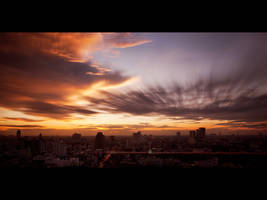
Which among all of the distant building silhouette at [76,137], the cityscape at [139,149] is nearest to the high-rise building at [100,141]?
the cityscape at [139,149]

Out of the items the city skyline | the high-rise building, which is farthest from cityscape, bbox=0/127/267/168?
the city skyline

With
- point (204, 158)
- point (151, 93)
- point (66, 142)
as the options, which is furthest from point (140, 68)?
→ point (66, 142)

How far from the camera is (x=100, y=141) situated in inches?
122

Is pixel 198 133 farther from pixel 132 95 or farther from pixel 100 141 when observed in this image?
pixel 100 141

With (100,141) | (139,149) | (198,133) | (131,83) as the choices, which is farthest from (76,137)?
(198,133)

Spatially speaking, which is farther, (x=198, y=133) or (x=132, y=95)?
(x=198, y=133)

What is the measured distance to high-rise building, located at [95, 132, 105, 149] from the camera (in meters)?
2.93

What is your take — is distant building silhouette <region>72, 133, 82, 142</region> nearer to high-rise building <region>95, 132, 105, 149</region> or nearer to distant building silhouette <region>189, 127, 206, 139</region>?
high-rise building <region>95, 132, 105, 149</region>

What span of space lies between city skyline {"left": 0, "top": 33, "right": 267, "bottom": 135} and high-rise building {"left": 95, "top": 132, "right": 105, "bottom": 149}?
0.50 feet

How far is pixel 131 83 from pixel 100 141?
4.85 feet

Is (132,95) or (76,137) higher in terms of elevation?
(132,95)

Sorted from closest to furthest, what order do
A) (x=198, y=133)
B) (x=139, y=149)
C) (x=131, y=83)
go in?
(x=139, y=149) < (x=131, y=83) < (x=198, y=133)
